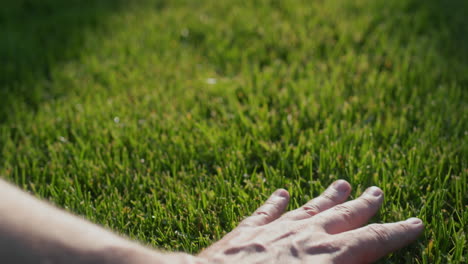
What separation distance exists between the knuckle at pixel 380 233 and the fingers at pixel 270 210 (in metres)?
0.32

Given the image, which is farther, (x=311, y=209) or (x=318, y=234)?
(x=311, y=209)

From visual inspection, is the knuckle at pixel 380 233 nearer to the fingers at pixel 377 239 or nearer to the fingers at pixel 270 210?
the fingers at pixel 377 239

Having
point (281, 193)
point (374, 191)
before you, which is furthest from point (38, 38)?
point (374, 191)

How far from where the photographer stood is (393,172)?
1.81 meters

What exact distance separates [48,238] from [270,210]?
2.72 feet

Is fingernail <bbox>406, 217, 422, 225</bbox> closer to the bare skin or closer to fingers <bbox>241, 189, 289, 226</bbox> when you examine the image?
the bare skin

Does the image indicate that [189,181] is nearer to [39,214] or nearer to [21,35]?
[39,214]

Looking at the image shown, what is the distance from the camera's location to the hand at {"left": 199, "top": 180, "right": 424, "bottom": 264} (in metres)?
1.30

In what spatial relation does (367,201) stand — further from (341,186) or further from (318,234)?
(318,234)

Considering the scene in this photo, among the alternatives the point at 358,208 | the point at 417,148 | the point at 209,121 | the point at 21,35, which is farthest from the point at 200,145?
the point at 21,35

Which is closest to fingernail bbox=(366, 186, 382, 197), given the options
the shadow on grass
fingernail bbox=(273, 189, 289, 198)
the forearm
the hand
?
the hand

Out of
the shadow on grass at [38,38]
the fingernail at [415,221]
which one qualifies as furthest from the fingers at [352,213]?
the shadow on grass at [38,38]

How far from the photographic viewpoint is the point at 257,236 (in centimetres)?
139

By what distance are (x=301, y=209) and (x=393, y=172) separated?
519 mm
